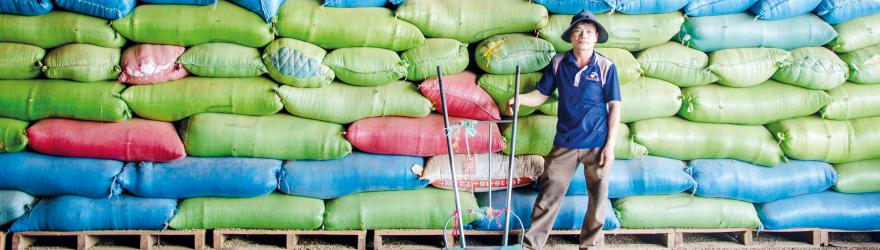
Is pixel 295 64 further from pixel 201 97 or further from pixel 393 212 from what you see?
pixel 393 212

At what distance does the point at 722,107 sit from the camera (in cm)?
461

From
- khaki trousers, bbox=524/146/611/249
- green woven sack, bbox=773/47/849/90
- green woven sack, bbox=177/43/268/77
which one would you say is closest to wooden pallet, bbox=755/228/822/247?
green woven sack, bbox=773/47/849/90

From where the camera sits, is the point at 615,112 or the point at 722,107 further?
the point at 722,107

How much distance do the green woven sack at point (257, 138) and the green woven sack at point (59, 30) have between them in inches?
27.2

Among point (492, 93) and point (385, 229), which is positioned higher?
point (492, 93)

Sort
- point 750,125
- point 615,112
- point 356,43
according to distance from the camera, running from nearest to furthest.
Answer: point 615,112, point 356,43, point 750,125

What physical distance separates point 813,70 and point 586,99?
1.59m

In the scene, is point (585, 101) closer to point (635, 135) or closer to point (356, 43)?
point (635, 135)

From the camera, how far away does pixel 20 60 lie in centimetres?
436

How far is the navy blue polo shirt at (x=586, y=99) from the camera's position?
4180 mm

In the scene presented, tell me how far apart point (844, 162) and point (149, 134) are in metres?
4.46

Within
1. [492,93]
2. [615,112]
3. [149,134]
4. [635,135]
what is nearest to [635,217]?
[635,135]

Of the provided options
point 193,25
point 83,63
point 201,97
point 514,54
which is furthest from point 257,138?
point 514,54

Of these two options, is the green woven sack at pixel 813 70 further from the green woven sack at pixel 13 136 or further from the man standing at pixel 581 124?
the green woven sack at pixel 13 136
